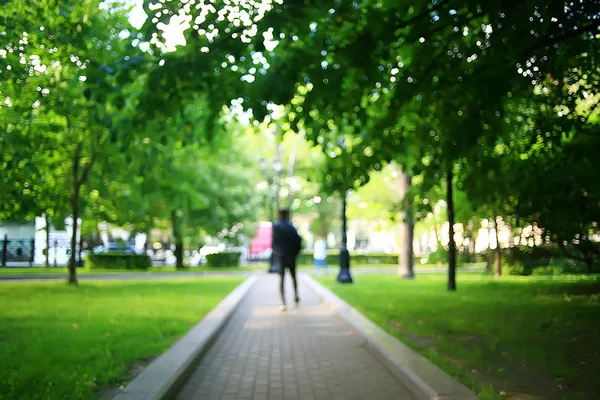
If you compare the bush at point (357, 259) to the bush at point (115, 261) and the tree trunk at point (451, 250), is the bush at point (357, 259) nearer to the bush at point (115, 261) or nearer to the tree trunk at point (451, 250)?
the bush at point (115, 261)

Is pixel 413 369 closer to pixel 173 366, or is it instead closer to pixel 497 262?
pixel 173 366

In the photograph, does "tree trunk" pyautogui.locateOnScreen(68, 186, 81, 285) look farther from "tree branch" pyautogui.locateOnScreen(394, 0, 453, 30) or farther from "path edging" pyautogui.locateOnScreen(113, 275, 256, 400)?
"tree branch" pyautogui.locateOnScreen(394, 0, 453, 30)

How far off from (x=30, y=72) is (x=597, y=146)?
8413mm

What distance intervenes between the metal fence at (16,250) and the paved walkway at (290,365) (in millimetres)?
2943

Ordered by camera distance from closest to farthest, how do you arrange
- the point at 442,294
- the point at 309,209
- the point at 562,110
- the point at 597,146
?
the point at 597,146 → the point at 562,110 → the point at 442,294 → the point at 309,209

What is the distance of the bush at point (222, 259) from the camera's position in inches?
1396

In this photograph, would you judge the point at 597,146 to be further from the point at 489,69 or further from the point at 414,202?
the point at 414,202

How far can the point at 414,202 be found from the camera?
1476 cm

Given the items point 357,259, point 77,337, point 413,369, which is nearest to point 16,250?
point 77,337

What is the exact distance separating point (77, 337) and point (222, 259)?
28.8m

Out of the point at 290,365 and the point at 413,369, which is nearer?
the point at 413,369

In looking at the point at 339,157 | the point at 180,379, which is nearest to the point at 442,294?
the point at 339,157

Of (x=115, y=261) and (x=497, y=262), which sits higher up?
(x=497, y=262)

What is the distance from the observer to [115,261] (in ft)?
102
